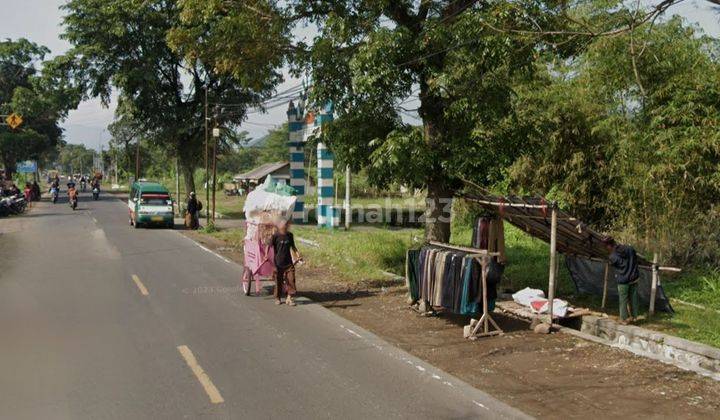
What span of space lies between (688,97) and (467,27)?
5.31m

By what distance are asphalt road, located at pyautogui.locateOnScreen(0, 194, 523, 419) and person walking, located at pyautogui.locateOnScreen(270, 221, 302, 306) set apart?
0.34 meters

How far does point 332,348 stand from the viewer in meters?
8.70

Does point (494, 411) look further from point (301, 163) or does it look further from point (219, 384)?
point (301, 163)

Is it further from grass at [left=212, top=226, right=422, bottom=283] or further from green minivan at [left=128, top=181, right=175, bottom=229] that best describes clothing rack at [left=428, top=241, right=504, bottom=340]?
green minivan at [left=128, top=181, right=175, bottom=229]

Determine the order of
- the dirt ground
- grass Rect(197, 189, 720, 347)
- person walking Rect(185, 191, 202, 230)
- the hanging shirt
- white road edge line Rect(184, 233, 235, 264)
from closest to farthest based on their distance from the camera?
the dirt ground
grass Rect(197, 189, 720, 347)
the hanging shirt
white road edge line Rect(184, 233, 235, 264)
person walking Rect(185, 191, 202, 230)

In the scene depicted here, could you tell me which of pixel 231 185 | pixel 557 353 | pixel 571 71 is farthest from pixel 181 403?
pixel 231 185

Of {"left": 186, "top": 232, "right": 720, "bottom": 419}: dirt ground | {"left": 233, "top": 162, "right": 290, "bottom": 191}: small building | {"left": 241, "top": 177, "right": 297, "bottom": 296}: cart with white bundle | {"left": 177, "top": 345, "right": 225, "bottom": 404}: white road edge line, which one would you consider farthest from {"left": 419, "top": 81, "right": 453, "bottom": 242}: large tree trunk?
{"left": 233, "top": 162, "right": 290, "bottom": 191}: small building

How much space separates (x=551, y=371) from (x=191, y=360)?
14.7 ft

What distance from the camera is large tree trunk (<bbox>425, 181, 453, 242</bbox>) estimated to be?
12422 millimetres

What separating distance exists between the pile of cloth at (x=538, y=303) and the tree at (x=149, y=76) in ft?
88.1

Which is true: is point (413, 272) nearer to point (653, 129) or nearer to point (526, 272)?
point (526, 272)

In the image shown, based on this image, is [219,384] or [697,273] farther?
[697,273]

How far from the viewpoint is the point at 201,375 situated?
7246 millimetres

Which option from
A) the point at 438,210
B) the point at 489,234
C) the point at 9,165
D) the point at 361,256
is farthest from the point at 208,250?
the point at 9,165
